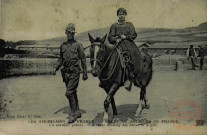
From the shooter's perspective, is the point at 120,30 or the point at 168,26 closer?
the point at 120,30

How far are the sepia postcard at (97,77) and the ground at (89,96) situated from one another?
0.9 inches

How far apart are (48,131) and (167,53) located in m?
3.62

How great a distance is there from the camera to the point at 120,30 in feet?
24.2

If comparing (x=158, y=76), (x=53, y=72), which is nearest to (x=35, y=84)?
(x=53, y=72)

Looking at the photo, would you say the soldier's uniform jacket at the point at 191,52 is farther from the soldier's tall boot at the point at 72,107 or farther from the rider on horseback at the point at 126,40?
the soldier's tall boot at the point at 72,107

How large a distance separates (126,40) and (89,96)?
1.69 m

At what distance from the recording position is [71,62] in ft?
23.5

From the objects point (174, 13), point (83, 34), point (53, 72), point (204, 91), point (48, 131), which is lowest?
point (48, 131)

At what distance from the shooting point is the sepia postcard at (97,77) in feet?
25.0

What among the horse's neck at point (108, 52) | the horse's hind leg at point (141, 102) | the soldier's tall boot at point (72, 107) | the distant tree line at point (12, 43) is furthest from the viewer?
the distant tree line at point (12, 43)

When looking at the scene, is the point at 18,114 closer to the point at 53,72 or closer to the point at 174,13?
the point at 53,72

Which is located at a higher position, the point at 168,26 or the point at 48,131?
the point at 168,26

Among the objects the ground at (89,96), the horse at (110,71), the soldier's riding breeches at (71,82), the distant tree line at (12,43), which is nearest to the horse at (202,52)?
the ground at (89,96)

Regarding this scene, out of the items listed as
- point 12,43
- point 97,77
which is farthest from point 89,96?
point 12,43
